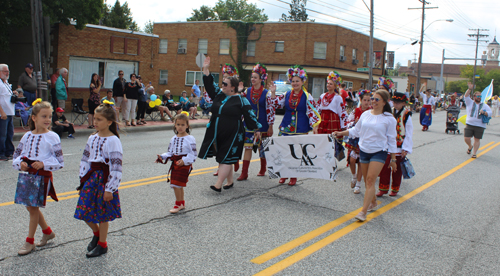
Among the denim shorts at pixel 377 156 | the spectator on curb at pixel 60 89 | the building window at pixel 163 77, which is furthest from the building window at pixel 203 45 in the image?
the denim shorts at pixel 377 156

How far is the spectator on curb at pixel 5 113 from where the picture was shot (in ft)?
28.5

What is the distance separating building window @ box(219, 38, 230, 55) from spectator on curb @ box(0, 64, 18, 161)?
112 ft

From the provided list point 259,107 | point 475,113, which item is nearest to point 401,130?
point 259,107

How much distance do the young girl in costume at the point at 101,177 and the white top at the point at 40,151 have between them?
0.33m

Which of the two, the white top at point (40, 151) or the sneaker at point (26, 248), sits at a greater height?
the white top at point (40, 151)

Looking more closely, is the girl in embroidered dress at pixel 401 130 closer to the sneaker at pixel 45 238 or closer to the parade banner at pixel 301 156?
the parade banner at pixel 301 156

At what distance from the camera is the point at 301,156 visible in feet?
23.6

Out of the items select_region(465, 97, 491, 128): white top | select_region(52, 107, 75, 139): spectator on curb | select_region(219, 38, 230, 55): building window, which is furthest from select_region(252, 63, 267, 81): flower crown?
select_region(219, 38, 230, 55): building window

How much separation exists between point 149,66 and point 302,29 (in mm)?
20226

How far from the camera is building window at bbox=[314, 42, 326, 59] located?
4016 cm

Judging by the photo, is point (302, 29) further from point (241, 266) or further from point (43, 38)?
point (241, 266)

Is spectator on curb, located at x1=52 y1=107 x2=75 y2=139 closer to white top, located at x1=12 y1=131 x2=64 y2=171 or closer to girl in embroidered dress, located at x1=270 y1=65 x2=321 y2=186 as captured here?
girl in embroidered dress, located at x1=270 y1=65 x2=321 y2=186

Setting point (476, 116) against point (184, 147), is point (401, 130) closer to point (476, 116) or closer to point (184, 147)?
point (184, 147)

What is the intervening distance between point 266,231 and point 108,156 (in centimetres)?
203
